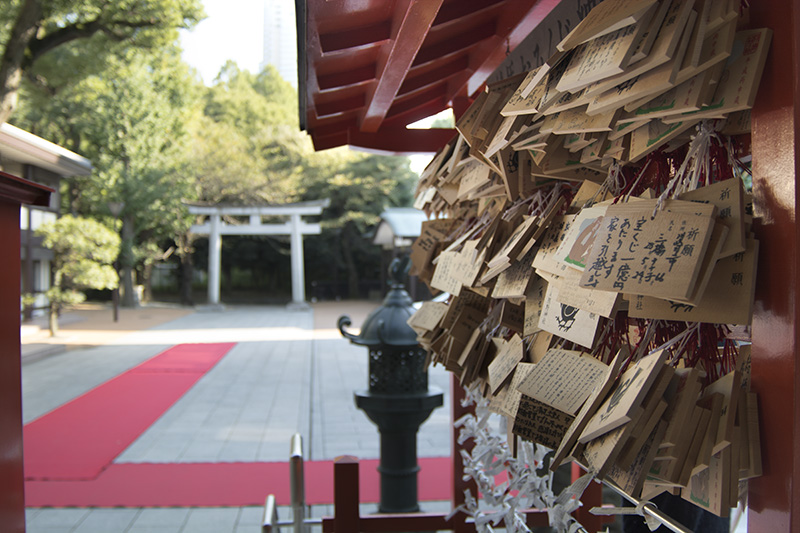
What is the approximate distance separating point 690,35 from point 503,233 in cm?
57

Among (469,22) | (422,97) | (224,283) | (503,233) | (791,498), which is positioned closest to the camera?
(791,498)

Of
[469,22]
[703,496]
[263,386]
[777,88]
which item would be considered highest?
[469,22]

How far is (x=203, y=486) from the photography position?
170 inches

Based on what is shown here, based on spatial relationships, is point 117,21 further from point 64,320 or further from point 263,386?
point 64,320

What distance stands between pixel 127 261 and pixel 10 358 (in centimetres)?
1729

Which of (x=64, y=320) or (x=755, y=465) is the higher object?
(x=755, y=465)

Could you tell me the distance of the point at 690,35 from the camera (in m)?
0.70

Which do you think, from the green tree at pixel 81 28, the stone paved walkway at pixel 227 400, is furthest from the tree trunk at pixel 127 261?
the green tree at pixel 81 28

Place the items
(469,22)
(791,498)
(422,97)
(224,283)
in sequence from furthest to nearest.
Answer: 1. (224,283)
2. (422,97)
3. (469,22)
4. (791,498)

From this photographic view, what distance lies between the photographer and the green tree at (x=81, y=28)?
8.02 m

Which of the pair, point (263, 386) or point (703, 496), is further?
point (263, 386)

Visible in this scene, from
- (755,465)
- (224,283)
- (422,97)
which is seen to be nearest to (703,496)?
(755,465)

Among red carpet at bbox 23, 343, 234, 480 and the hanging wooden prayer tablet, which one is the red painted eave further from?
red carpet at bbox 23, 343, 234, 480

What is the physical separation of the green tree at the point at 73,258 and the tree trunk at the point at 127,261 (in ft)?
14.8
